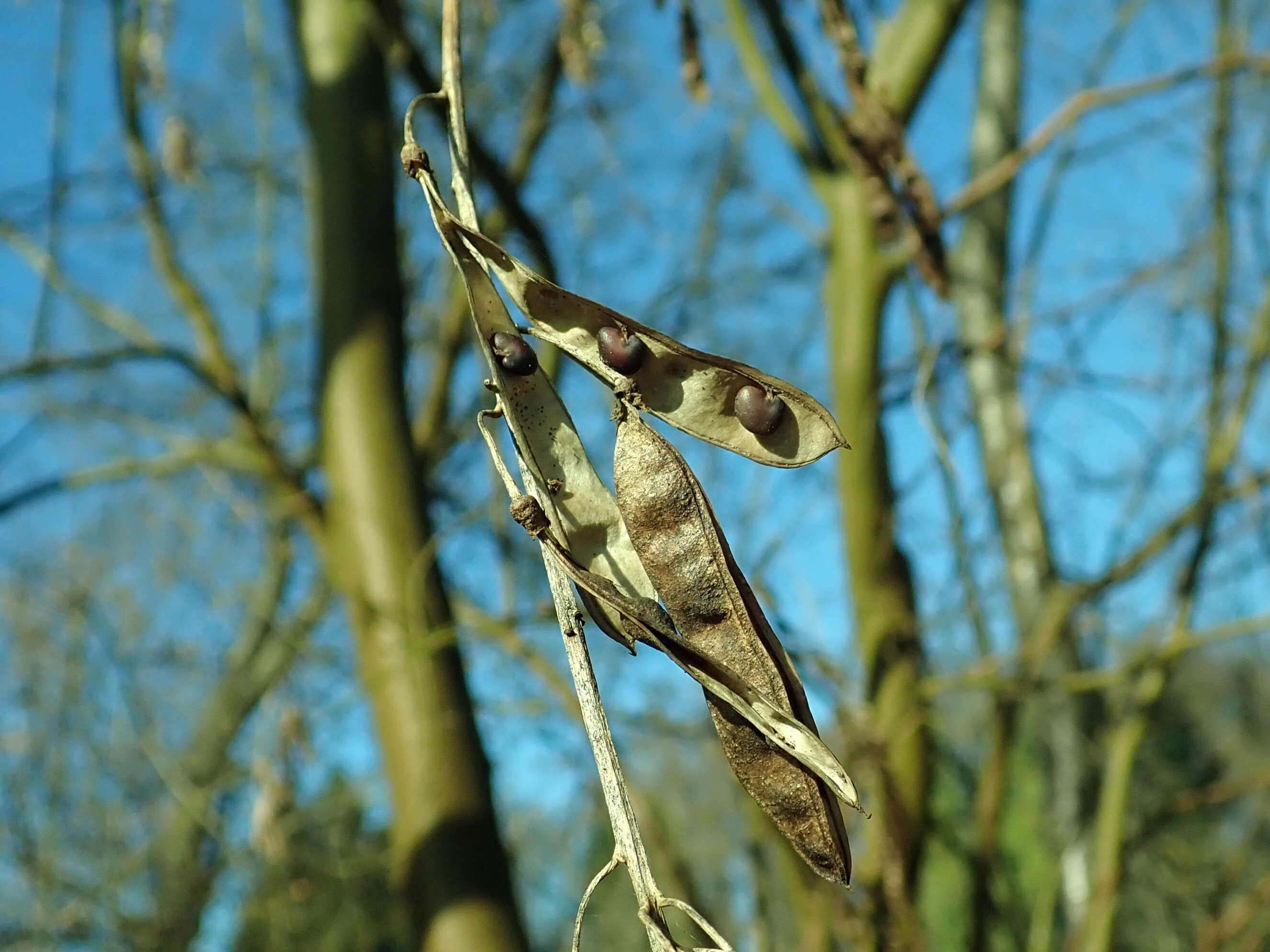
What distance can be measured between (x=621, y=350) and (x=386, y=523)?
1.79 metres

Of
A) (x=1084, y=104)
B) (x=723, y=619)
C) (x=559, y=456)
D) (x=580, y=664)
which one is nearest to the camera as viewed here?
(x=580, y=664)

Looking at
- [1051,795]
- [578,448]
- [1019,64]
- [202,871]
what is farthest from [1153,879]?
[578,448]

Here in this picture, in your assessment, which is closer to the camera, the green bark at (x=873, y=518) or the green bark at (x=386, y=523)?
the green bark at (x=386, y=523)

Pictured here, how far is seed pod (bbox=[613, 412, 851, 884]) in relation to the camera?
0.85 metres

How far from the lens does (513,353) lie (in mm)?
945

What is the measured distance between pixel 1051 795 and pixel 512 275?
194 inches

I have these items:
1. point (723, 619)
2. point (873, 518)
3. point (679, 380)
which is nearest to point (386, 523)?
point (873, 518)

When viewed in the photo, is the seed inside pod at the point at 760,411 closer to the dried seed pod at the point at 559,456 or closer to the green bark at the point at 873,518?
the dried seed pod at the point at 559,456

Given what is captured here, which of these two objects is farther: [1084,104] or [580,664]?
[1084,104]

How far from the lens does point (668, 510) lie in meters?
0.90

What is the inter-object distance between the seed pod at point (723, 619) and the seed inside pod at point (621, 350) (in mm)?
86

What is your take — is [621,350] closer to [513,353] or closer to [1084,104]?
[513,353]

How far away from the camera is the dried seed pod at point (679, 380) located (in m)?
0.98

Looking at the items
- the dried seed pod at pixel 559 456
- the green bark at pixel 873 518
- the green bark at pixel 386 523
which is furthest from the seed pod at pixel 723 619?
the green bark at pixel 873 518
